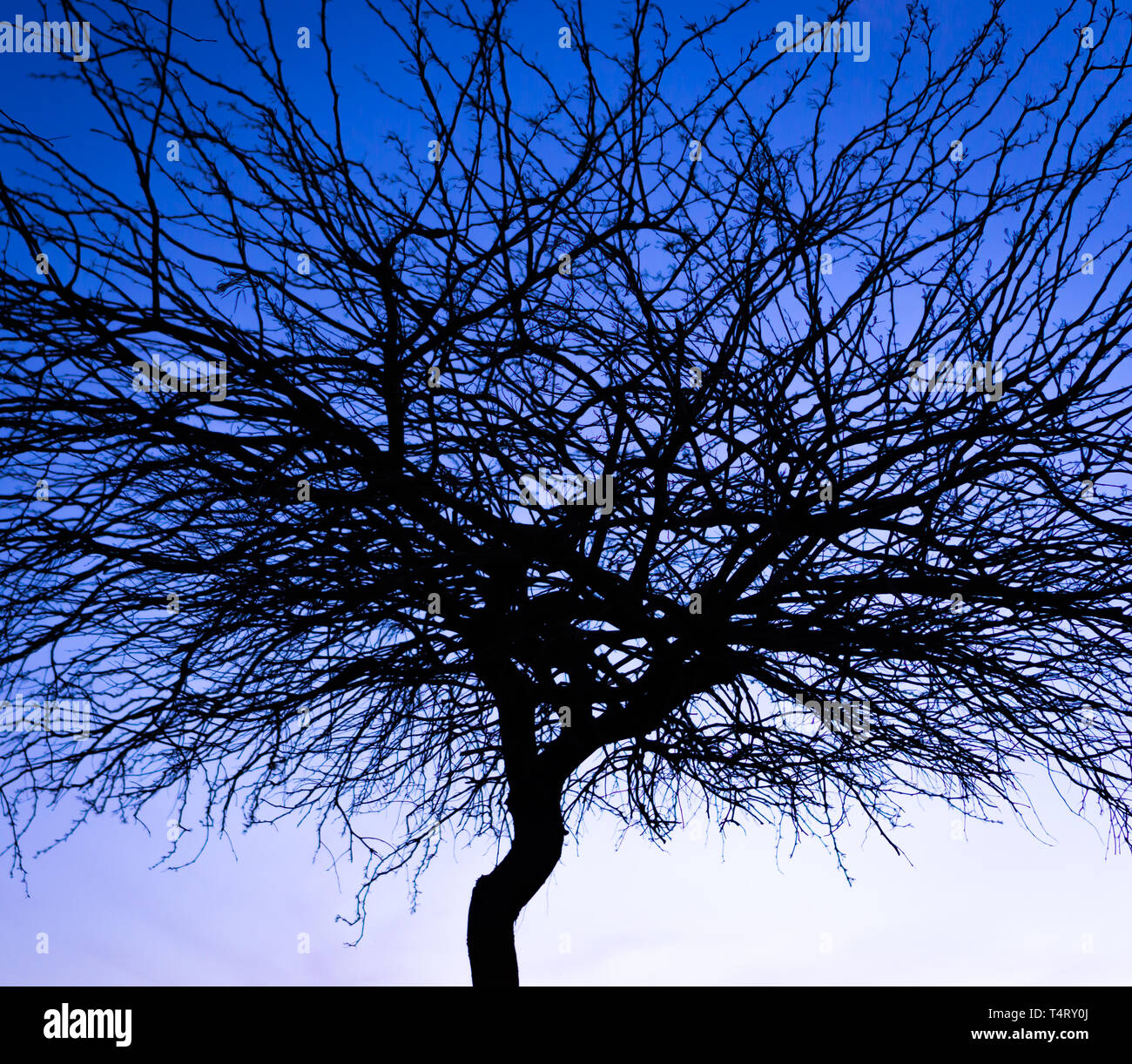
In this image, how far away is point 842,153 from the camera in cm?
432

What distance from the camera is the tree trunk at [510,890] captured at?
4711mm

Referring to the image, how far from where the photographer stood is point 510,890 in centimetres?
481

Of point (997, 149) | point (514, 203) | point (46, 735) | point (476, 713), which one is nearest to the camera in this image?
point (514, 203)

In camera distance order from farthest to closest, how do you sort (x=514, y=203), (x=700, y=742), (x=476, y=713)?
(x=476, y=713), (x=700, y=742), (x=514, y=203)

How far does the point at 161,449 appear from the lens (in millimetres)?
3926

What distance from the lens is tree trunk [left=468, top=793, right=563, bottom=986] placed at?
185 inches

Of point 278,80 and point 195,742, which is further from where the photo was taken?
point 195,742

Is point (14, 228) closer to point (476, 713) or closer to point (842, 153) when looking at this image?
point (476, 713)

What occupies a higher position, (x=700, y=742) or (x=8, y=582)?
(x=8, y=582)

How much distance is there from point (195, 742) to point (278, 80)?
2680mm

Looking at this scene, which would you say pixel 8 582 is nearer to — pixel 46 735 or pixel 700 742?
pixel 46 735

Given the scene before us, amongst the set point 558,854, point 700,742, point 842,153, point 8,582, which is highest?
point 842,153

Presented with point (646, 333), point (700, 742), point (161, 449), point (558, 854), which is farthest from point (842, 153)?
point (558, 854)

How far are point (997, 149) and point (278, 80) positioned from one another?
303 cm
